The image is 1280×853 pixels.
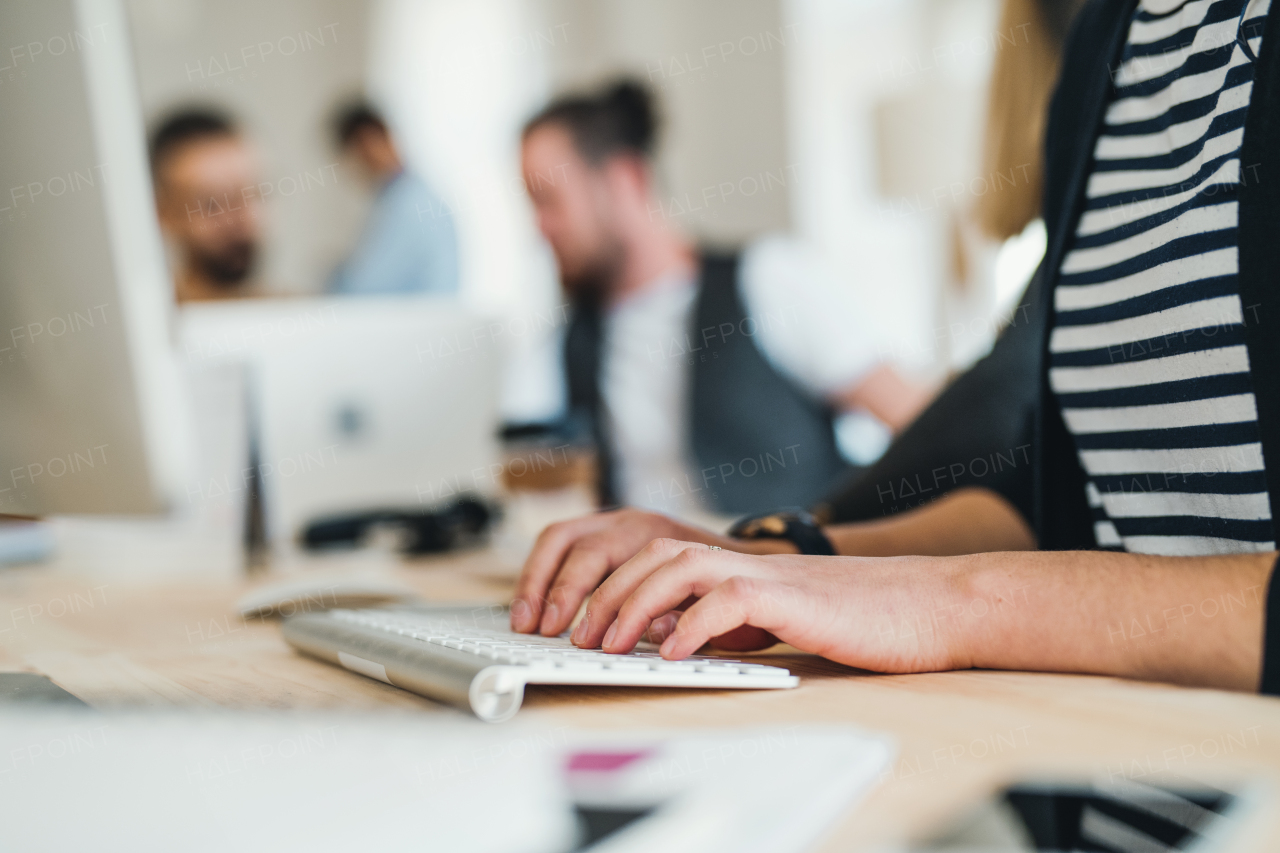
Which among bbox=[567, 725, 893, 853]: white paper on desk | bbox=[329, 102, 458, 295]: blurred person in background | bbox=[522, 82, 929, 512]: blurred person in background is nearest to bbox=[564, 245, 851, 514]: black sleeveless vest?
bbox=[522, 82, 929, 512]: blurred person in background

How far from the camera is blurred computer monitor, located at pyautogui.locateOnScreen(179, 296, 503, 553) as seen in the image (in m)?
1.41

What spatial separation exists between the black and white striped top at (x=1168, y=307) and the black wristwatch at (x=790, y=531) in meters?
0.24

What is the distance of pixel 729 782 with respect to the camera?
0.37 metres

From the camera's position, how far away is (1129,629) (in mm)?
508

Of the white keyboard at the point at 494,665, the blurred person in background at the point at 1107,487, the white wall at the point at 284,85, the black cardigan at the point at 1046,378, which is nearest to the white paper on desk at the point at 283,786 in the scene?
the white keyboard at the point at 494,665

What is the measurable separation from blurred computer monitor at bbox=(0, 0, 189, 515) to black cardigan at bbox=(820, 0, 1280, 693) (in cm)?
67

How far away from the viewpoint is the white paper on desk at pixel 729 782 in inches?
12.4

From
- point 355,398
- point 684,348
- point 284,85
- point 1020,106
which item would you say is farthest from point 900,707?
point 284,85

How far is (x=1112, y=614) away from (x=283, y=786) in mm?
417

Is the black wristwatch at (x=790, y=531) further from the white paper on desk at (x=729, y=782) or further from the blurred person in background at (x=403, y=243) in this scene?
the blurred person in background at (x=403, y=243)

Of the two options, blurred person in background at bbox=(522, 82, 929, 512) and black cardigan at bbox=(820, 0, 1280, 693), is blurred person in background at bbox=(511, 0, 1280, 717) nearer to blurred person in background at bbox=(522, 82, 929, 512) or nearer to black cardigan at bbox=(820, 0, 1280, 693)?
black cardigan at bbox=(820, 0, 1280, 693)

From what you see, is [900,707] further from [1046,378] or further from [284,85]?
[284,85]

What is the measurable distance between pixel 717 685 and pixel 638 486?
63.0 inches

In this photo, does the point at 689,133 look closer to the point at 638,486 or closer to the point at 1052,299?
the point at 638,486
